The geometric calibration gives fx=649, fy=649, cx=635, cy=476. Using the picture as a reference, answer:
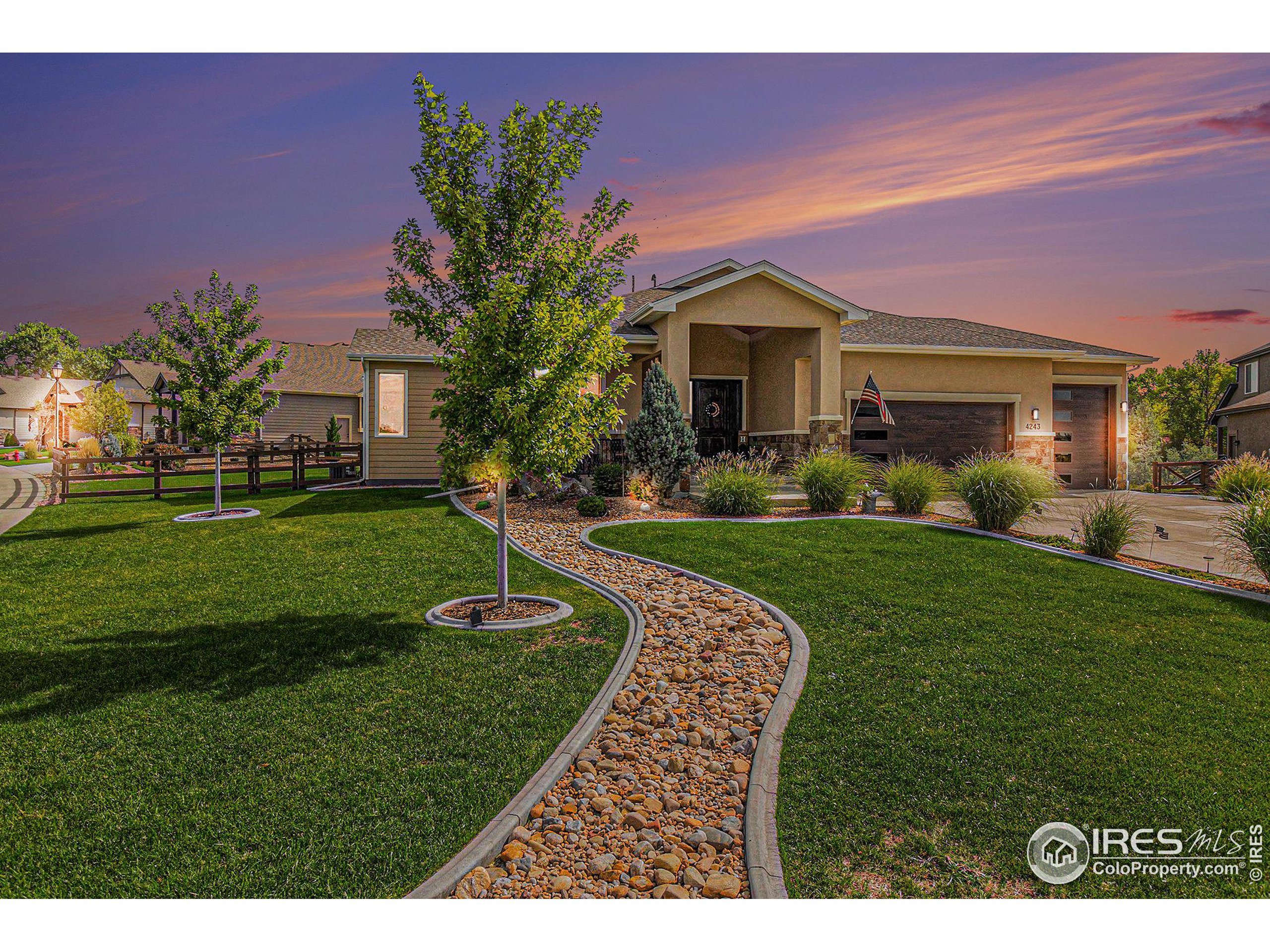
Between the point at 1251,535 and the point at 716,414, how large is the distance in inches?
452

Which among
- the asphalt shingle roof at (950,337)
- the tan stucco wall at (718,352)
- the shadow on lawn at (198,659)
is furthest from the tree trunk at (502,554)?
the asphalt shingle roof at (950,337)

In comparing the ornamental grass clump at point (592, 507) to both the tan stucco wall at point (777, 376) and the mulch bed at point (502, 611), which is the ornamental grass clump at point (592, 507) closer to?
the mulch bed at point (502, 611)

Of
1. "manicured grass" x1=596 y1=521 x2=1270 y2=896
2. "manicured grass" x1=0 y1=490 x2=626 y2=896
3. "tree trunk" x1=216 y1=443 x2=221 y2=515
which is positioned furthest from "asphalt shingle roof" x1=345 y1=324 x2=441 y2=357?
"manicured grass" x1=596 y1=521 x2=1270 y2=896

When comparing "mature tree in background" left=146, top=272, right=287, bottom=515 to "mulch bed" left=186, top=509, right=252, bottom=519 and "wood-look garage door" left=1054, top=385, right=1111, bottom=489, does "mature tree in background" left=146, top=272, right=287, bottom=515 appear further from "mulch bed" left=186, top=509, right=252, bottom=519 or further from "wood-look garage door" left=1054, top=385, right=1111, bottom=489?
"wood-look garage door" left=1054, top=385, right=1111, bottom=489

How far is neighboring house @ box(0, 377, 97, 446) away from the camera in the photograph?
42.2 m

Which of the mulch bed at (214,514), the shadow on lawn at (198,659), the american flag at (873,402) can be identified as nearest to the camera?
the shadow on lawn at (198,659)

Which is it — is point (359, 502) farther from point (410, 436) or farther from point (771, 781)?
point (771, 781)

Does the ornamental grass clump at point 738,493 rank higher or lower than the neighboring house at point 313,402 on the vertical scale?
lower

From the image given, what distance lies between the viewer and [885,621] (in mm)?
6043

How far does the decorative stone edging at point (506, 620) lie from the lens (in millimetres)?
6047

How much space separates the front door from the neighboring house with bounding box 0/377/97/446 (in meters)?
43.2

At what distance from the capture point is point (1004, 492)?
989 centimetres

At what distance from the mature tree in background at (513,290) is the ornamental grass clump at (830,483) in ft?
20.7
